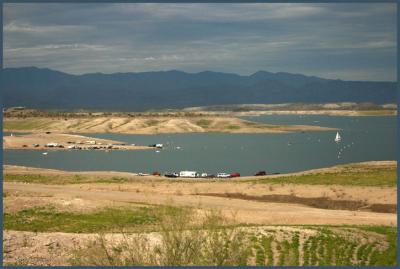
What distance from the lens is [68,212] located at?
45.0 m

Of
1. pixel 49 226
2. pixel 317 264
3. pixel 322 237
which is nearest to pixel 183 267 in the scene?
pixel 317 264

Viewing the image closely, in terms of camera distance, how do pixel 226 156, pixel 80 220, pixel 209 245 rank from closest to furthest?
pixel 209 245, pixel 80 220, pixel 226 156

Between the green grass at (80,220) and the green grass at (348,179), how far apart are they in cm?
2641

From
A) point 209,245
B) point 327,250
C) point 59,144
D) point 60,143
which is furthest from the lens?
point 60,143

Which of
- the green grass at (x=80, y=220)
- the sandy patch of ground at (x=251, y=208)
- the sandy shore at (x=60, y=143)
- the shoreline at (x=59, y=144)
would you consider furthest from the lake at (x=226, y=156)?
the green grass at (x=80, y=220)

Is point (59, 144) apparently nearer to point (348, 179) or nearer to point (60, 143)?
point (60, 143)

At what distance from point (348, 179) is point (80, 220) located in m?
35.4

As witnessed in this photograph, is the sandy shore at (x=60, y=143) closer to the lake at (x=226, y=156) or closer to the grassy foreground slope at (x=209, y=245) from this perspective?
the lake at (x=226, y=156)

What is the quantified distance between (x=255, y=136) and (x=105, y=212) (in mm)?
133963

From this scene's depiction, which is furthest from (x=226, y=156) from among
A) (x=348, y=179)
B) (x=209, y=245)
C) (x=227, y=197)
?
(x=209, y=245)

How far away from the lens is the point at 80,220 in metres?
43.1

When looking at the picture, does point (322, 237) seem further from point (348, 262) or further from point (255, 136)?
point (255, 136)

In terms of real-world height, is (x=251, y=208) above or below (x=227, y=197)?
above

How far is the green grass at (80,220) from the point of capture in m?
40.3
